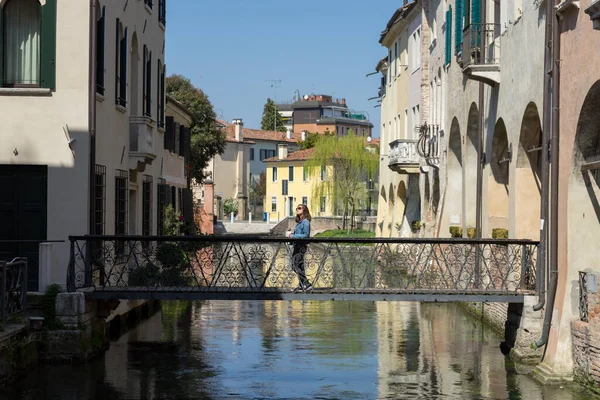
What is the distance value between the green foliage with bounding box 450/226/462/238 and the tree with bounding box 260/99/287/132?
361 feet

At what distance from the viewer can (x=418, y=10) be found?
3997 cm

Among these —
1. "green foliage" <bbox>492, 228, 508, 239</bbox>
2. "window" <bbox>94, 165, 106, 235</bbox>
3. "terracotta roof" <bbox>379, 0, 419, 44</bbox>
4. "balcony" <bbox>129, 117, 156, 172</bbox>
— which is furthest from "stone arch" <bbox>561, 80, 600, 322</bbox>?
"terracotta roof" <bbox>379, 0, 419, 44</bbox>

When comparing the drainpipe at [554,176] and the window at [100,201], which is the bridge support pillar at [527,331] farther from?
the window at [100,201]

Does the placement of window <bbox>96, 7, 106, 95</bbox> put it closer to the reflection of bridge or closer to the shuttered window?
the reflection of bridge

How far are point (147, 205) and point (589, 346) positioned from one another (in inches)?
560

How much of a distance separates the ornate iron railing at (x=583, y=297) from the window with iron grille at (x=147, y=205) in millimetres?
12947

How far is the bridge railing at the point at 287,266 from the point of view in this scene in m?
17.8

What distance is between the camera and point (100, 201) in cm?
2050

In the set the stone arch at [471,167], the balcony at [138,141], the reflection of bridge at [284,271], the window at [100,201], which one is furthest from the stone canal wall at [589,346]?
the stone arch at [471,167]

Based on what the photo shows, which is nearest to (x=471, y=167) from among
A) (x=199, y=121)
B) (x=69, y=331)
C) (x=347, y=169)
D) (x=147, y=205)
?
(x=147, y=205)

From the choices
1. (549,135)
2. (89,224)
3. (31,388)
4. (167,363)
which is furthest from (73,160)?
(549,135)

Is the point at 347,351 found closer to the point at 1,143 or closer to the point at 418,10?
the point at 1,143

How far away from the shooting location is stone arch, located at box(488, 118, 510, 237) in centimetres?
2373

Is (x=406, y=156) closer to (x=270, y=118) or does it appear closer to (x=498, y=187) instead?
(x=498, y=187)
